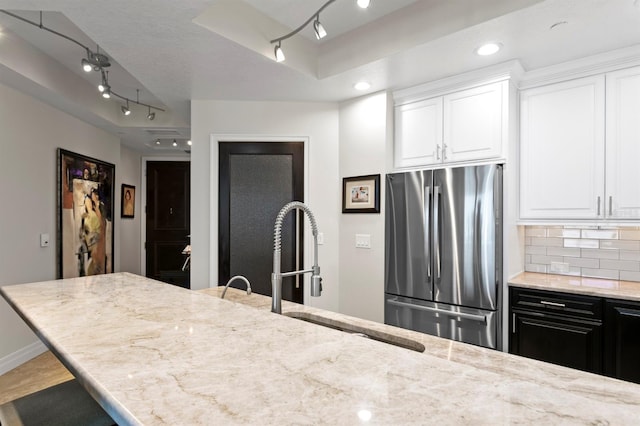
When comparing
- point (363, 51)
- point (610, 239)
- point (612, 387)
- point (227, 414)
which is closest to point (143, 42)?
point (363, 51)

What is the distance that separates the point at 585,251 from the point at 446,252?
1048 millimetres

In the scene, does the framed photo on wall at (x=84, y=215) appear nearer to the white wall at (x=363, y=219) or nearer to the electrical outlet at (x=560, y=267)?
the white wall at (x=363, y=219)

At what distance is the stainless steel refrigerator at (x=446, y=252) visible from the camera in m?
2.46

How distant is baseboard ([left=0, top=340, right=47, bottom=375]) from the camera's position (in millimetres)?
3135

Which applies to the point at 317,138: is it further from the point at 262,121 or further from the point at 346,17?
the point at 346,17

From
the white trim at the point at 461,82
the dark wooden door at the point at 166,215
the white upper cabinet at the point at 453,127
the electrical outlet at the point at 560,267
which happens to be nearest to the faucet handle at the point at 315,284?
the white upper cabinet at the point at 453,127

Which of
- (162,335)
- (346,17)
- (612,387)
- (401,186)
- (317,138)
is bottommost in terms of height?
(612,387)

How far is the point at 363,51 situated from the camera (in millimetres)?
2588

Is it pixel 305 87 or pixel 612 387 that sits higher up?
pixel 305 87

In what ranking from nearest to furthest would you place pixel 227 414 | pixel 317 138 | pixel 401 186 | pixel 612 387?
pixel 227 414
pixel 612 387
pixel 401 186
pixel 317 138

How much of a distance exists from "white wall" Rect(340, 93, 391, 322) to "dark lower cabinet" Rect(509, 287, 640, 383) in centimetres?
109

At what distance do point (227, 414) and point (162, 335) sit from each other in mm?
385

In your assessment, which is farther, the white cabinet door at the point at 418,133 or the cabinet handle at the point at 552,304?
the white cabinet door at the point at 418,133

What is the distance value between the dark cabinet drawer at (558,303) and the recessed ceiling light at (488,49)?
160 cm
